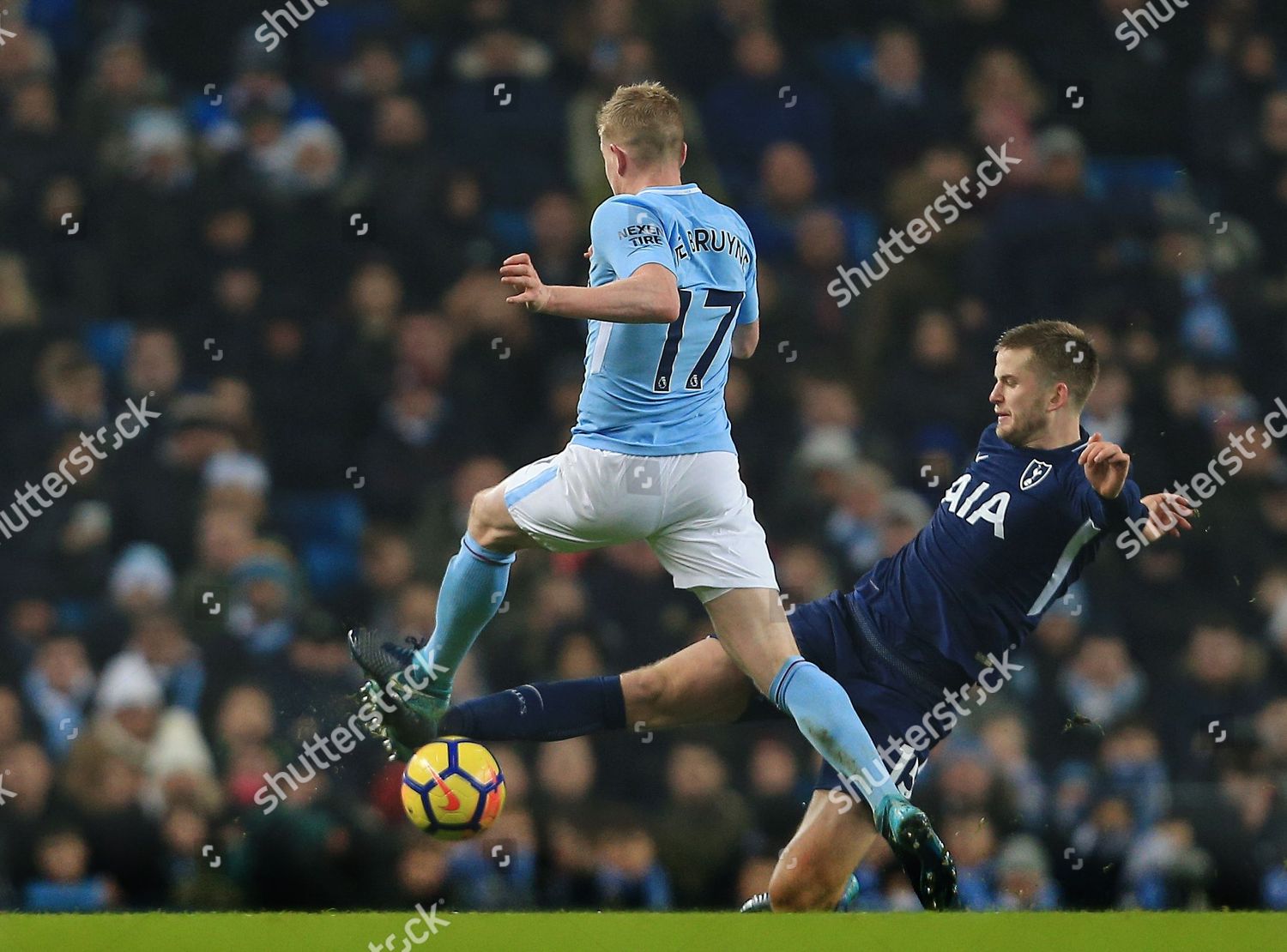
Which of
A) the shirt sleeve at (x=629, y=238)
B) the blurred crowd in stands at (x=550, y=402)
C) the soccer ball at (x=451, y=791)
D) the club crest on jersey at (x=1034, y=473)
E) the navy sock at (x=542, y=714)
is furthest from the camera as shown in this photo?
the blurred crowd in stands at (x=550, y=402)

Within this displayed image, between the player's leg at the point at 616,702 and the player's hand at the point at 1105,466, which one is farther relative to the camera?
the player's leg at the point at 616,702

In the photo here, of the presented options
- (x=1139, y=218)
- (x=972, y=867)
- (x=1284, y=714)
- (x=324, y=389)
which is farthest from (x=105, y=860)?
(x=1139, y=218)

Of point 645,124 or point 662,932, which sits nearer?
point 662,932

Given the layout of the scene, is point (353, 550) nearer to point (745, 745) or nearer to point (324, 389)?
point (324, 389)

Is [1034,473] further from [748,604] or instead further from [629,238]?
[629,238]

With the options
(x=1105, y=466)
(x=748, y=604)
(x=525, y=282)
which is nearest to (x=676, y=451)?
(x=748, y=604)

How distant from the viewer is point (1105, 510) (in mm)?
4871

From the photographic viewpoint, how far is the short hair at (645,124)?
488 cm

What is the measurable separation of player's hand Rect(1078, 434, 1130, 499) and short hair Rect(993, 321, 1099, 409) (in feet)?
1.28

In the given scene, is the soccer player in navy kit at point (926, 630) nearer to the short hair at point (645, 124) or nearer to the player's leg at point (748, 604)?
the player's leg at point (748, 604)

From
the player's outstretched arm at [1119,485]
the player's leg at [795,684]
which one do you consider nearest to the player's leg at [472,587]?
the player's leg at [795,684]

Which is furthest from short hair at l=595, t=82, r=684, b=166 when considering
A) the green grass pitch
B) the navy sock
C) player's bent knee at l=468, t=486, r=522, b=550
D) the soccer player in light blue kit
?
the green grass pitch

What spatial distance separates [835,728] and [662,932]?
892 mm

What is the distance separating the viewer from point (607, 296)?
440cm
